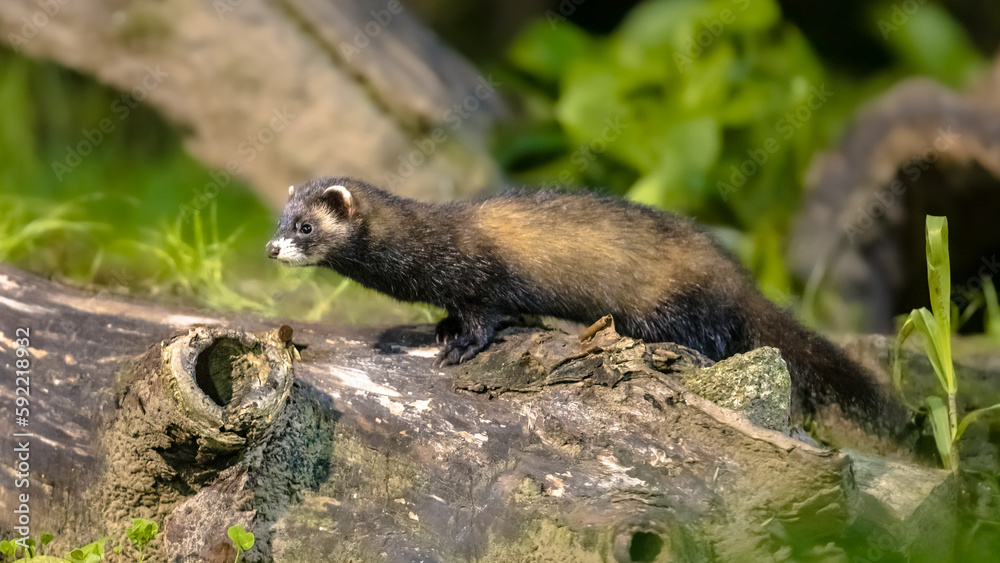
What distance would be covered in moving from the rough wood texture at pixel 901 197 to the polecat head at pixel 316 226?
423 centimetres

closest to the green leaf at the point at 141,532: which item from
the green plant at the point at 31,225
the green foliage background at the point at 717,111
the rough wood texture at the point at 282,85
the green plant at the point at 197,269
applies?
the green plant at the point at 197,269

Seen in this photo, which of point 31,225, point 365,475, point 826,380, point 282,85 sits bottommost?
point 826,380

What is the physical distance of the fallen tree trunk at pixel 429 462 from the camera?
2656 mm

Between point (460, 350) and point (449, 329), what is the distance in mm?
457

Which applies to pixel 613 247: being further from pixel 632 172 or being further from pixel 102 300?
pixel 632 172

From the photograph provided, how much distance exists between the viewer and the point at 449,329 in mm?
4191

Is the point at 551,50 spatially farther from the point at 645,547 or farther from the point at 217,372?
the point at 645,547

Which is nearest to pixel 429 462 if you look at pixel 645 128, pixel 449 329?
pixel 449 329

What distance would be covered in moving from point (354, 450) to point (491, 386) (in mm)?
588

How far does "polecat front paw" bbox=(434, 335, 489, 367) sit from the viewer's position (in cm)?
365

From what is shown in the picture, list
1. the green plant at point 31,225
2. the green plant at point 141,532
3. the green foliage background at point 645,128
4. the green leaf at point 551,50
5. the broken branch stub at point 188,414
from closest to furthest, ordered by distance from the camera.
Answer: the broken branch stub at point 188,414 < the green plant at point 141,532 < the green plant at point 31,225 < the green foliage background at point 645,128 < the green leaf at point 551,50

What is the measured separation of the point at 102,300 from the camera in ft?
12.9

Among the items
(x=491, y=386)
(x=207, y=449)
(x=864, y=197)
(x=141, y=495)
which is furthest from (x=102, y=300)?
(x=864, y=197)

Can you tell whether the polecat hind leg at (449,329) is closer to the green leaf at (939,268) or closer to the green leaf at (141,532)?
the green leaf at (141,532)
